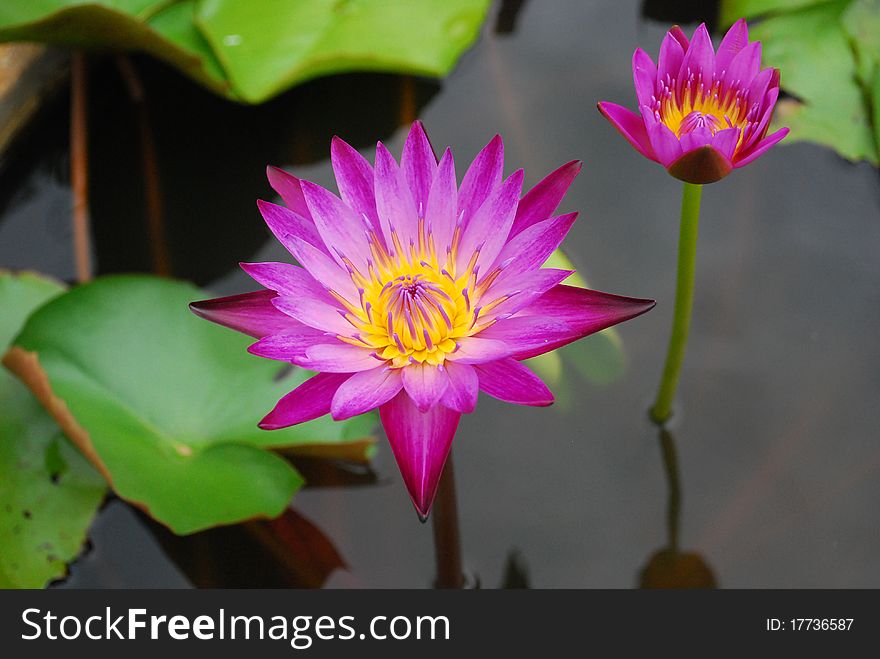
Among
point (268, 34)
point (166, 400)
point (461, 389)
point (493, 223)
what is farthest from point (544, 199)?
point (268, 34)

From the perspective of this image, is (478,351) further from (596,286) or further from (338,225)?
(596,286)

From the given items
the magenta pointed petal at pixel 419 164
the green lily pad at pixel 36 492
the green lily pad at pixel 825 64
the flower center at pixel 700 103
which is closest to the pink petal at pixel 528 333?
the magenta pointed petal at pixel 419 164

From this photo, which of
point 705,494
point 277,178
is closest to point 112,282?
point 277,178

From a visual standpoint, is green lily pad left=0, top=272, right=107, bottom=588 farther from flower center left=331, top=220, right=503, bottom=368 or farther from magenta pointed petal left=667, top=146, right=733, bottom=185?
magenta pointed petal left=667, top=146, right=733, bottom=185

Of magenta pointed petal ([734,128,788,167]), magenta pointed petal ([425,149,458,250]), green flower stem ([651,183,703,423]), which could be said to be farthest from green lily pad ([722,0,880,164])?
magenta pointed petal ([425,149,458,250])

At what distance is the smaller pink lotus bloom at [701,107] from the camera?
120 cm

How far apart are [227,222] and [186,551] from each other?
0.84 m

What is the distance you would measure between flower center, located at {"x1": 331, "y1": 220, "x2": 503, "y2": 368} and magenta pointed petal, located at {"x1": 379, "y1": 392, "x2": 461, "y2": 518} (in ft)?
0.24

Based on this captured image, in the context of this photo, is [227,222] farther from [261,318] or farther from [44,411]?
[261,318]

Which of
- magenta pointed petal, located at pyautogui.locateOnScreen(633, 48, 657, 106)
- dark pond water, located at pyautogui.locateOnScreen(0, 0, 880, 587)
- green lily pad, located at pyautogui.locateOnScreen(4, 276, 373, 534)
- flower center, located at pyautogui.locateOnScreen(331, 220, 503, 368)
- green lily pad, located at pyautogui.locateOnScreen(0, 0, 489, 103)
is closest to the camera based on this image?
flower center, located at pyautogui.locateOnScreen(331, 220, 503, 368)

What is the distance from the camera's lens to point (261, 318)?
3.96 ft

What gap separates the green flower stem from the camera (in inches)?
54.1

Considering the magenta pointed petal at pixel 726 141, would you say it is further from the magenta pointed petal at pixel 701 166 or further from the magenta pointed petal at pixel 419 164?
the magenta pointed petal at pixel 419 164

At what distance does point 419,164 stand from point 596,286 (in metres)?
0.80
